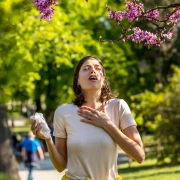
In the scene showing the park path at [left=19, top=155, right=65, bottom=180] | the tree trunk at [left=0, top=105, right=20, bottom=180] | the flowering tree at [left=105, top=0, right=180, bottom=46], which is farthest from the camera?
the park path at [left=19, top=155, right=65, bottom=180]

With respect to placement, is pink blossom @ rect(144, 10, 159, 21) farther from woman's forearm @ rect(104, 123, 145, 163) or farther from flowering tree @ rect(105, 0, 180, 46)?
woman's forearm @ rect(104, 123, 145, 163)

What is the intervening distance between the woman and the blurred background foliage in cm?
34

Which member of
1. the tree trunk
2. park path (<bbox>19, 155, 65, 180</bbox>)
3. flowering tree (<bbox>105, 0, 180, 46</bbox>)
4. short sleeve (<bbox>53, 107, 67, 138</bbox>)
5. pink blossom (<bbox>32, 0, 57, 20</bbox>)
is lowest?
park path (<bbox>19, 155, 65, 180</bbox>)

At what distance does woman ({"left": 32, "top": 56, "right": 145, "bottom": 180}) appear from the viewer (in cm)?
426

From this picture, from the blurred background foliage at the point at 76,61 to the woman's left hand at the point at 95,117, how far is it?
0.39 metres

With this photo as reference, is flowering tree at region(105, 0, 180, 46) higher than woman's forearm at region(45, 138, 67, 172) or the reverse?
higher

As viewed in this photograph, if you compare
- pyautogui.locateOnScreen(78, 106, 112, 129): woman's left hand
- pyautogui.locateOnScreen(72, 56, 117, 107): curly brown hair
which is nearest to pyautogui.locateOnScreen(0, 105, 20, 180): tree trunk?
pyautogui.locateOnScreen(72, 56, 117, 107): curly brown hair

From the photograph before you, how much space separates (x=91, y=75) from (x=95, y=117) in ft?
0.97

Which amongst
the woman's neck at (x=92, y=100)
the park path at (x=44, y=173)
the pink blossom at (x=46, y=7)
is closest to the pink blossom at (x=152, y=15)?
the pink blossom at (x=46, y=7)

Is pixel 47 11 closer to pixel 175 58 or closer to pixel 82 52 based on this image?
pixel 82 52

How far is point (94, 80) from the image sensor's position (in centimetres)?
444

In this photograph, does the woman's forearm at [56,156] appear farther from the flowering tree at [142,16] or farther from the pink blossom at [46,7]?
the flowering tree at [142,16]

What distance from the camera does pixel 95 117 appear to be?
4.30 meters

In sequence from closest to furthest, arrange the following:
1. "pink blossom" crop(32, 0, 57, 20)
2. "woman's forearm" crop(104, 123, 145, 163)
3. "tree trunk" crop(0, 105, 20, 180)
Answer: "woman's forearm" crop(104, 123, 145, 163) < "pink blossom" crop(32, 0, 57, 20) < "tree trunk" crop(0, 105, 20, 180)
